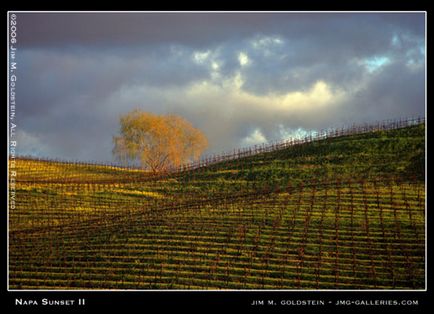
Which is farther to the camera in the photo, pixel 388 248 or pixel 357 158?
pixel 357 158

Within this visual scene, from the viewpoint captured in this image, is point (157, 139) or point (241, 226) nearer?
point (241, 226)

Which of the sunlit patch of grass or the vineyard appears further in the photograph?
the sunlit patch of grass

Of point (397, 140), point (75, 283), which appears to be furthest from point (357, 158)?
point (75, 283)

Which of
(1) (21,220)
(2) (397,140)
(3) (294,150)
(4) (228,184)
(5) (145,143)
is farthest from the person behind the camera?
(5) (145,143)

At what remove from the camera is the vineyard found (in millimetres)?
35688

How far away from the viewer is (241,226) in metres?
44.2

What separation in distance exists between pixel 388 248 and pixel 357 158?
30.7 metres

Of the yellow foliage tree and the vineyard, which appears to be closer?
the vineyard

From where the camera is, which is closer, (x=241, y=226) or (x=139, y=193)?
(x=241, y=226)

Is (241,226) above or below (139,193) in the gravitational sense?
below

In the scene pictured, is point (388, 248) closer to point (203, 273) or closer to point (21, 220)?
point (203, 273)

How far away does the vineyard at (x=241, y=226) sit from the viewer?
35.7 m

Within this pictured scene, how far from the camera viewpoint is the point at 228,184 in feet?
215

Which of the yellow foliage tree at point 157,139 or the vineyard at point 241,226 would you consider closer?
the vineyard at point 241,226
